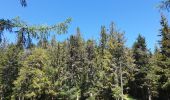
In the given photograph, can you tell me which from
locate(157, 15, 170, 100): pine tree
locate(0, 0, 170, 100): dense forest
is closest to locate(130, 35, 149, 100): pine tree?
locate(0, 0, 170, 100): dense forest

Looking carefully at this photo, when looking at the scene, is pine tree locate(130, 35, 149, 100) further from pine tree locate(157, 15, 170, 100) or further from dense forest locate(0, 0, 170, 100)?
pine tree locate(157, 15, 170, 100)

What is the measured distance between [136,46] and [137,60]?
3.31 m

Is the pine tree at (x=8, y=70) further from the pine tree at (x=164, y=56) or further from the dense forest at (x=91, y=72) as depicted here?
the pine tree at (x=164, y=56)

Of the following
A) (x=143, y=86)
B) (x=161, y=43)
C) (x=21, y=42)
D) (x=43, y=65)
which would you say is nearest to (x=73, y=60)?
(x=43, y=65)

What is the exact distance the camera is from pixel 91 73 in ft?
241

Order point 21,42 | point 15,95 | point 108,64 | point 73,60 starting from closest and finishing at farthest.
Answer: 1. point 21,42
2. point 108,64
3. point 15,95
4. point 73,60

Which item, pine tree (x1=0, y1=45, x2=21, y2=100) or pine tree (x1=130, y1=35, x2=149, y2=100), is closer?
pine tree (x1=130, y1=35, x2=149, y2=100)

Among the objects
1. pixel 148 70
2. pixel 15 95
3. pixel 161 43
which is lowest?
pixel 15 95

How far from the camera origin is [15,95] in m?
70.4

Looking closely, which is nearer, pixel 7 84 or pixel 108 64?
pixel 108 64

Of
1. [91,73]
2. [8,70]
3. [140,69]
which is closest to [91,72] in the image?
[91,73]

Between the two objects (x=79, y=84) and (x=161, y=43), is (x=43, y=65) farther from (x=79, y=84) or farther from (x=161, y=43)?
(x=161, y=43)

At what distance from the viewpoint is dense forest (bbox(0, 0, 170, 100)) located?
2289 inches

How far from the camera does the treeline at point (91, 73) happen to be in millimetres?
58219
